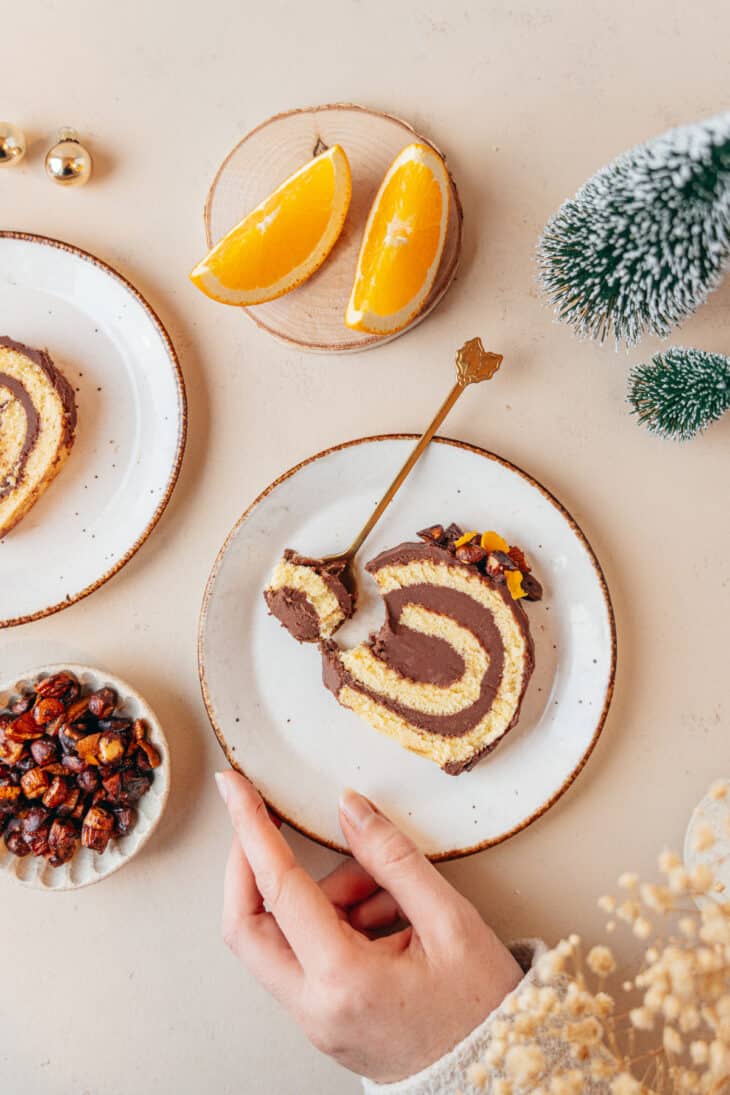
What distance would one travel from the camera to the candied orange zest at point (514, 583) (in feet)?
4.05

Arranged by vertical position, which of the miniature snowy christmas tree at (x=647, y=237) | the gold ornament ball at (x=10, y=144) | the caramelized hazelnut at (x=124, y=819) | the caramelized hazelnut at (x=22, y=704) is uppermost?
the miniature snowy christmas tree at (x=647, y=237)

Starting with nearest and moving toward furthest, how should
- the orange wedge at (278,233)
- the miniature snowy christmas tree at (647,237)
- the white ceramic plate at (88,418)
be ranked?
the miniature snowy christmas tree at (647,237), the orange wedge at (278,233), the white ceramic plate at (88,418)

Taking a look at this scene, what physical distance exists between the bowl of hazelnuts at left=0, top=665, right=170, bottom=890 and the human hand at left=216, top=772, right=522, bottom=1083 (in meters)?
0.12

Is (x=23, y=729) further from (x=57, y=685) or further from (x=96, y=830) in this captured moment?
(x=96, y=830)

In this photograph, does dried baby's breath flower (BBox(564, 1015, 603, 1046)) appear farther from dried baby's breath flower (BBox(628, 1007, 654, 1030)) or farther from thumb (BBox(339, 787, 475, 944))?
thumb (BBox(339, 787, 475, 944))

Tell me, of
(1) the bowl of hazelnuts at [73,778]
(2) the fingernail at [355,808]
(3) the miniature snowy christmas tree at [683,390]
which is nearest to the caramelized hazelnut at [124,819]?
Answer: (1) the bowl of hazelnuts at [73,778]

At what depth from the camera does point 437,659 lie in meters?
1.27

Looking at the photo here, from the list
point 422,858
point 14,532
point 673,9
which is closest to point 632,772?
point 422,858

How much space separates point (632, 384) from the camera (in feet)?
4.09

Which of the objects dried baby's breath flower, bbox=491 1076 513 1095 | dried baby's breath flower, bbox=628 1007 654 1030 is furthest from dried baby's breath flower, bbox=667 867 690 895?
dried baby's breath flower, bbox=491 1076 513 1095

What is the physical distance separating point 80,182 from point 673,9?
92cm

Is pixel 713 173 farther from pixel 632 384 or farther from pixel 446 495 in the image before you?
pixel 446 495

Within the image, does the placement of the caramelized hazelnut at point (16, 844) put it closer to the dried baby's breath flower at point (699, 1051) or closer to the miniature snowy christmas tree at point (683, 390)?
the dried baby's breath flower at point (699, 1051)

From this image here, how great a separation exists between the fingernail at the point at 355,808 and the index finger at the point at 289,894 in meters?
0.10
